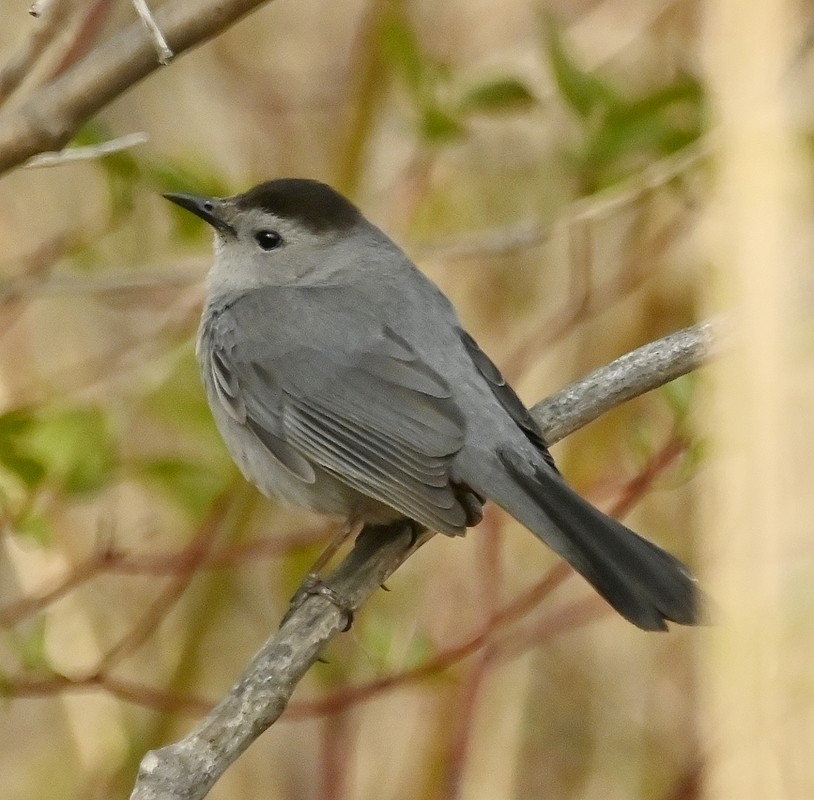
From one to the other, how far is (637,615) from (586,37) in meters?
2.77

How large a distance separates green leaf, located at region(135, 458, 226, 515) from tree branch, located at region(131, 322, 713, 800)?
450 mm

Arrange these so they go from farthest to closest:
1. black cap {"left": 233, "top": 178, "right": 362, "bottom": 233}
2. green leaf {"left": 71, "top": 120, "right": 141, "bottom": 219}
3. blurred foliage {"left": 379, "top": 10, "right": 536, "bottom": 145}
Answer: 1. black cap {"left": 233, "top": 178, "right": 362, "bottom": 233}
2. blurred foliage {"left": 379, "top": 10, "right": 536, "bottom": 145}
3. green leaf {"left": 71, "top": 120, "right": 141, "bottom": 219}

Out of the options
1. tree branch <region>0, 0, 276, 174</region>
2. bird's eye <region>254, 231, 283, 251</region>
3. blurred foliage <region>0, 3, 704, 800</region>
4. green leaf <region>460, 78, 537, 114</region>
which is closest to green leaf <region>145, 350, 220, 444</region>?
blurred foliage <region>0, 3, 704, 800</region>

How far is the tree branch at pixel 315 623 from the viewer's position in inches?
75.7

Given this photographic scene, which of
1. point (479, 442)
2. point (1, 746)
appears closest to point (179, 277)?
point (479, 442)

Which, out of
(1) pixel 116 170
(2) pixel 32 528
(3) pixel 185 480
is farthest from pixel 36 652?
(1) pixel 116 170

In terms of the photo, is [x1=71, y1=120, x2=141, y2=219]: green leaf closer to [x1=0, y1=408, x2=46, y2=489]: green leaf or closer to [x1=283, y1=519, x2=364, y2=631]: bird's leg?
[x1=0, y1=408, x2=46, y2=489]: green leaf

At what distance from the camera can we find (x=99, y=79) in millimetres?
1941

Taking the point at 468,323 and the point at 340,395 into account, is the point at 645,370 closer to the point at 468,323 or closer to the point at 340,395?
the point at 340,395

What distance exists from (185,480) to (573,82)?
4.45 feet

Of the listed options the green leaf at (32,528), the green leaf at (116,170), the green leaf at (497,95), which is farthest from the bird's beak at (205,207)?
the green leaf at (32,528)

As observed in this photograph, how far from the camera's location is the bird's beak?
3076mm

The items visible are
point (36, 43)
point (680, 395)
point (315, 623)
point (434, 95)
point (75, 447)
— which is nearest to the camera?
point (36, 43)

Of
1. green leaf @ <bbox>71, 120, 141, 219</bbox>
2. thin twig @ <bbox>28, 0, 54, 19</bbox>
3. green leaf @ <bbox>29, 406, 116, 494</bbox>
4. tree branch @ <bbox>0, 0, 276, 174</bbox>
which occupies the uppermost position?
thin twig @ <bbox>28, 0, 54, 19</bbox>
